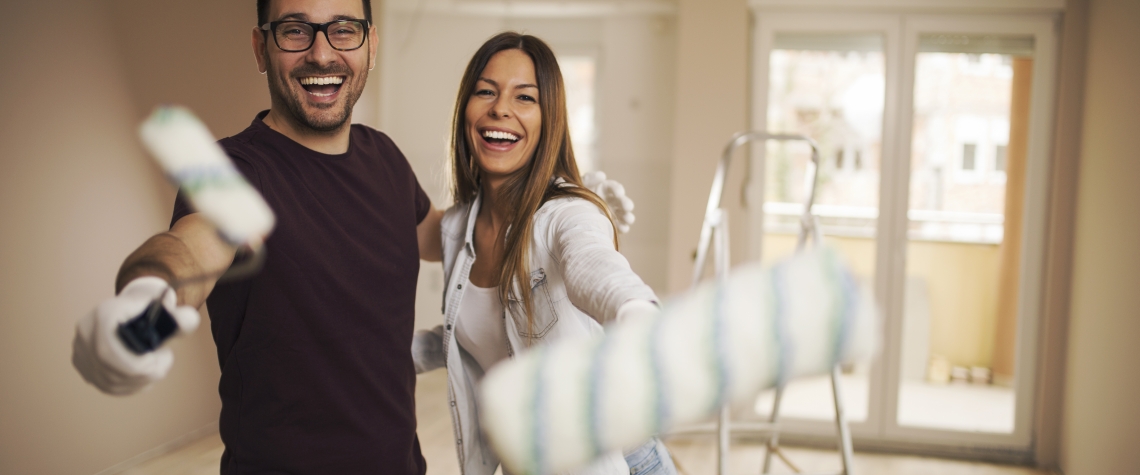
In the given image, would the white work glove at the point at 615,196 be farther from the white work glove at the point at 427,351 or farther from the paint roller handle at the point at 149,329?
the paint roller handle at the point at 149,329

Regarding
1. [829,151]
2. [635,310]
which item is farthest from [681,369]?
[829,151]

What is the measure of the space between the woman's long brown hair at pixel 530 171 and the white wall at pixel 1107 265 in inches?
93.2

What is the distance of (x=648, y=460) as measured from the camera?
1292 mm

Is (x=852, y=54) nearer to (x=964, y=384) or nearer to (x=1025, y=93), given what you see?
(x=1025, y=93)

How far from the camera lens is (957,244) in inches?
138

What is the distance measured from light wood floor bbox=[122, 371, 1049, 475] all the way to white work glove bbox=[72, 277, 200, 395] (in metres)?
2.65

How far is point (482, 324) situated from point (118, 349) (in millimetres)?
763

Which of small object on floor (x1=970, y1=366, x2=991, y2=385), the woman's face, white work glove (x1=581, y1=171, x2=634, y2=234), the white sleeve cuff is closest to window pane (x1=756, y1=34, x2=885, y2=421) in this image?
small object on floor (x1=970, y1=366, x2=991, y2=385)

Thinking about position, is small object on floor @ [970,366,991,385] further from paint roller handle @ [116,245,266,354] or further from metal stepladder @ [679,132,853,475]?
paint roller handle @ [116,245,266,354]

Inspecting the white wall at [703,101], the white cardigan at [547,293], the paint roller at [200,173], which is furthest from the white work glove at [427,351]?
the white wall at [703,101]

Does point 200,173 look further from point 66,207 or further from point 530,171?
point 66,207

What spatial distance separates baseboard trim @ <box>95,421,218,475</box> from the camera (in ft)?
8.88

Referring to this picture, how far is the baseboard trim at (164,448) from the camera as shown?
2707 mm

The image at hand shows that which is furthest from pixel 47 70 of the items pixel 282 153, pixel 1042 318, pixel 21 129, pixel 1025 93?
pixel 1042 318
